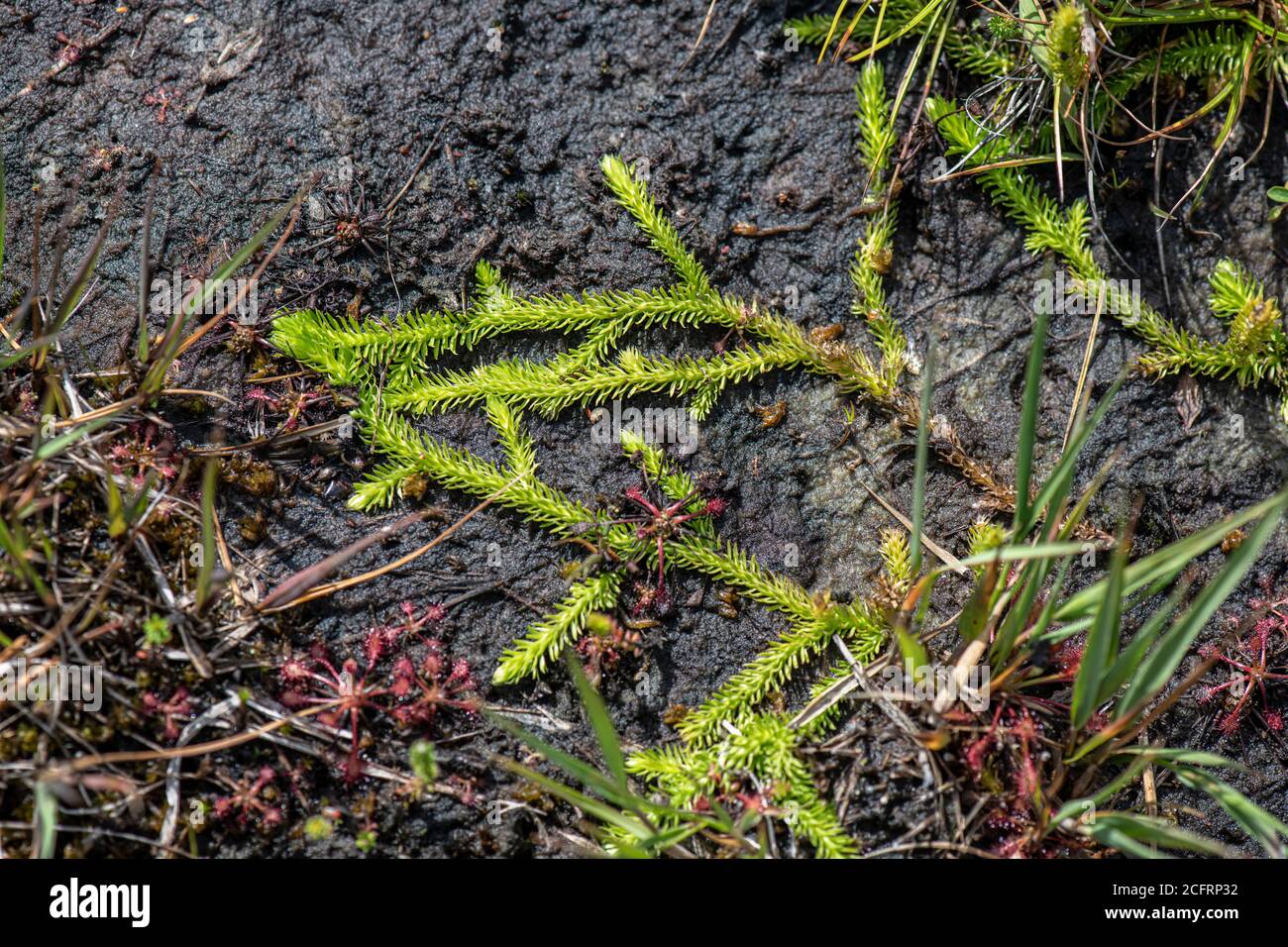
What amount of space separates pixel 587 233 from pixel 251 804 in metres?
2.45

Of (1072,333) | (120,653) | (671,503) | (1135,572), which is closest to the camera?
(1135,572)

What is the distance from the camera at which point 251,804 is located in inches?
118

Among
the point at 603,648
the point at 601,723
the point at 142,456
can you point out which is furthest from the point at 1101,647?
the point at 142,456

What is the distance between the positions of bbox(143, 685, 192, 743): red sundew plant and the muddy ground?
51 centimetres

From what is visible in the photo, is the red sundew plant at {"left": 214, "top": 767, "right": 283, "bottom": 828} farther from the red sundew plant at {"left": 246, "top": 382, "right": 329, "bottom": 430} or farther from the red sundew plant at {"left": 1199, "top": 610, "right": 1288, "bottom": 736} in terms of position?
the red sundew plant at {"left": 1199, "top": 610, "right": 1288, "bottom": 736}

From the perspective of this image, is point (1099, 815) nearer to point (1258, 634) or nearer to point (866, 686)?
point (866, 686)

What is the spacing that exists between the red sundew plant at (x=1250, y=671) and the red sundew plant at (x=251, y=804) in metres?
3.45

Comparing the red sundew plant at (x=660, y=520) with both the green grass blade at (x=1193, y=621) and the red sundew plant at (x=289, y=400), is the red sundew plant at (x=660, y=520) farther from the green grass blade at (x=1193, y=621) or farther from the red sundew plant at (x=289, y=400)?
the green grass blade at (x=1193, y=621)

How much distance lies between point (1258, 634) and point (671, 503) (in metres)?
2.33

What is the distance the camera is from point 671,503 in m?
3.42

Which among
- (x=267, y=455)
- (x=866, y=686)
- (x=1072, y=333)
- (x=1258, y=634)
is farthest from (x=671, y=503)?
(x=1258, y=634)

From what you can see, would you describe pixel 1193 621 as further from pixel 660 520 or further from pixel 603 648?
pixel 603 648

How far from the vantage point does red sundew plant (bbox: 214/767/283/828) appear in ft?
9.79

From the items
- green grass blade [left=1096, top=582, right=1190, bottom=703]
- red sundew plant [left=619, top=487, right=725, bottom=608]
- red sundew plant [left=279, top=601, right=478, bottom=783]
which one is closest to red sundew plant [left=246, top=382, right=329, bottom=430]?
red sundew plant [left=279, top=601, right=478, bottom=783]
